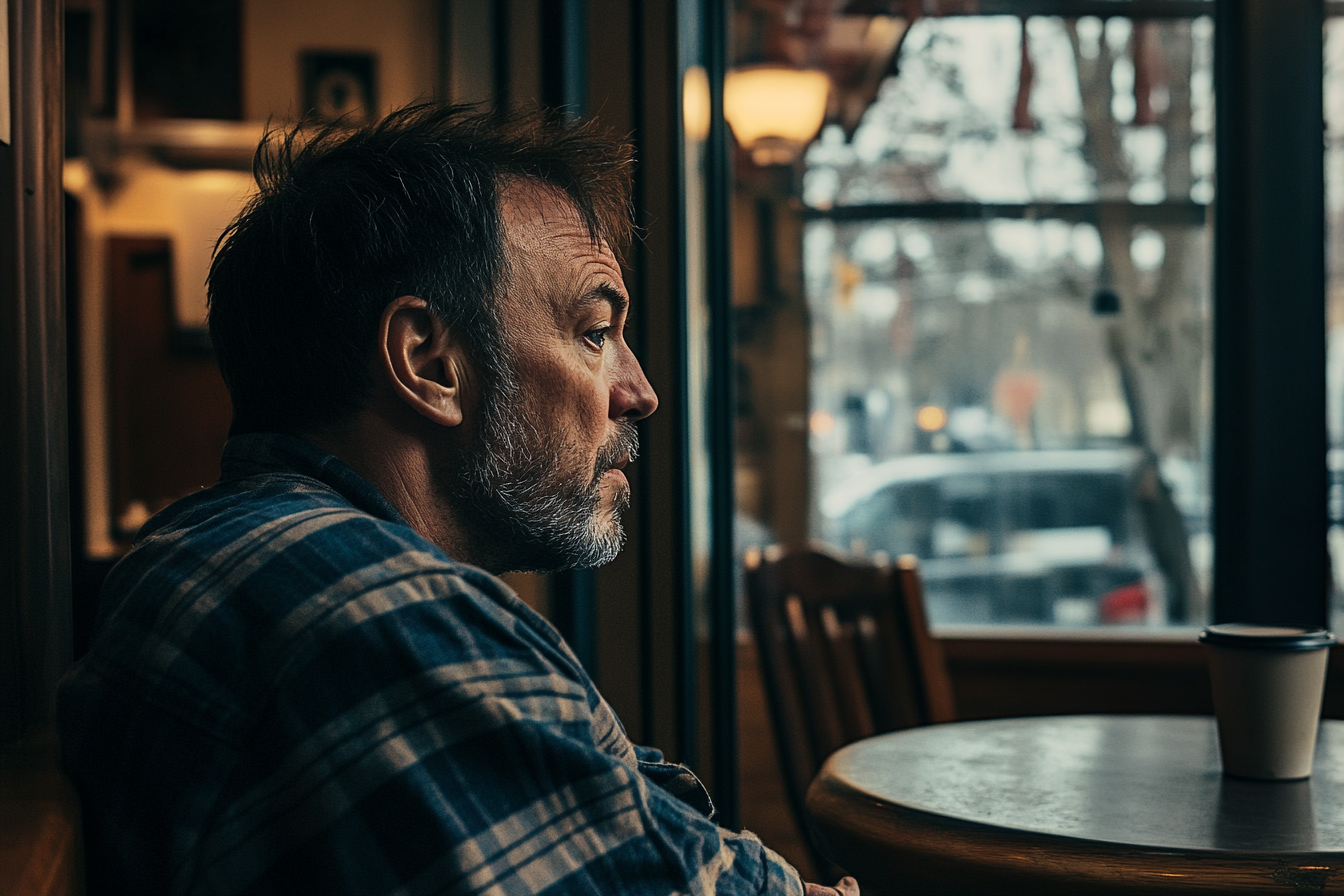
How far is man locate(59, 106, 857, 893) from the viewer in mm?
683

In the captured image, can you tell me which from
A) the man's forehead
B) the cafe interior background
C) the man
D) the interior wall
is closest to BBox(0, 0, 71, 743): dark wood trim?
the man

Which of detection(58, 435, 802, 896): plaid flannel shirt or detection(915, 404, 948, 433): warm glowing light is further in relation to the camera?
detection(915, 404, 948, 433): warm glowing light

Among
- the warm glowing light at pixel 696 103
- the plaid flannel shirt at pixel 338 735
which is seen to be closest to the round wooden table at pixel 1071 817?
the plaid flannel shirt at pixel 338 735

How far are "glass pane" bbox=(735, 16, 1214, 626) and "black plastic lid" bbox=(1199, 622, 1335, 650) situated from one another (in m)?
1.85

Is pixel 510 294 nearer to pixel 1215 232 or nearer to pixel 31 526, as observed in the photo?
pixel 31 526

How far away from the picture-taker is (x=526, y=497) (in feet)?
3.48

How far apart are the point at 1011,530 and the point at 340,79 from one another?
7.83 ft

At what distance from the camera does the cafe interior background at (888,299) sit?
2.37 m

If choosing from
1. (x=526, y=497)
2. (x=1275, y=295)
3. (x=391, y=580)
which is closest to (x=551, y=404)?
(x=526, y=497)

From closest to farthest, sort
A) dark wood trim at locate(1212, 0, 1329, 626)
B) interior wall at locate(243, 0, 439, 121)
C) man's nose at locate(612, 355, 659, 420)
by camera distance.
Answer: man's nose at locate(612, 355, 659, 420) → dark wood trim at locate(1212, 0, 1329, 626) → interior wall at locate(243, 0, 439, 121)

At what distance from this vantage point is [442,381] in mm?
1032

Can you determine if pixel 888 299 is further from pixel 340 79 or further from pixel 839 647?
pixel 340 79

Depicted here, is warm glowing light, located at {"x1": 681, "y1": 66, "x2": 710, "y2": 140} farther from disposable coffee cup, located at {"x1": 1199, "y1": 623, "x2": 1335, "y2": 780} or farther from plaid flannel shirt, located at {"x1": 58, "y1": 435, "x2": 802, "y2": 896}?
plaid flannel shirt, located at {"x1": 58, "y1": 435, "x2": 802, "y2": 896}

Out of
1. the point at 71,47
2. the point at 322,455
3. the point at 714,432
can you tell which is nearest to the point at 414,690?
the point at 322,455
